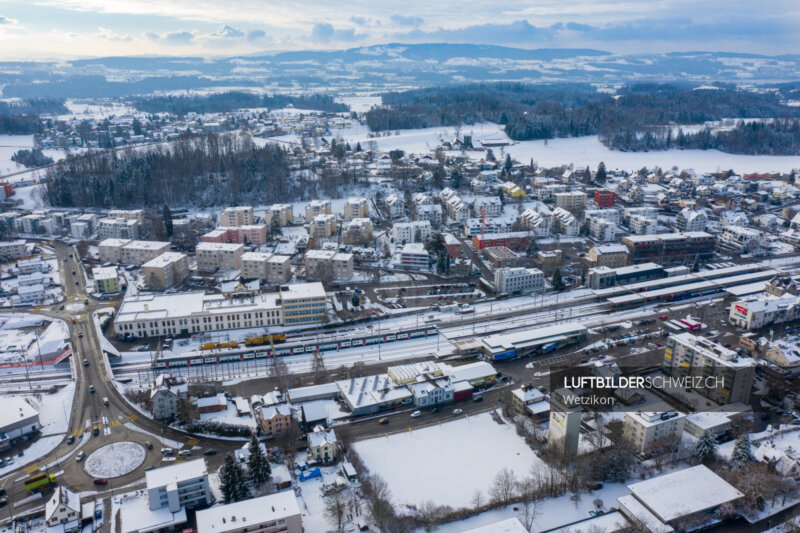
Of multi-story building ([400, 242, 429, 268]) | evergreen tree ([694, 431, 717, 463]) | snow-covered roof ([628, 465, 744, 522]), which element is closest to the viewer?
snow-covered roof ([628, 465, 744, 522])

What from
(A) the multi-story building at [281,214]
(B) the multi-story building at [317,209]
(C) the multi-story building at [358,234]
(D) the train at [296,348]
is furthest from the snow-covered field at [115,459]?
(B) the multi-story building at [317,209]

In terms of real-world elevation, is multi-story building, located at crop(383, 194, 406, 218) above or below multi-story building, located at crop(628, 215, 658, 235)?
above

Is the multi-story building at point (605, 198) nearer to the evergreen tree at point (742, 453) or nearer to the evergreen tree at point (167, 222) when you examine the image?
the evergreen tree at point (742, 453)

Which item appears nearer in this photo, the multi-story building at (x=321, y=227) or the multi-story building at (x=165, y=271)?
the multi-story building at (x=165, y=271)

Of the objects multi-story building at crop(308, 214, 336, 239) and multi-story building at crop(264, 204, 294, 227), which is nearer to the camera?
multi-story building at crop(308, 214, 336, 239)

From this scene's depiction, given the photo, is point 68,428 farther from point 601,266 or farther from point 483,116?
point 483,116

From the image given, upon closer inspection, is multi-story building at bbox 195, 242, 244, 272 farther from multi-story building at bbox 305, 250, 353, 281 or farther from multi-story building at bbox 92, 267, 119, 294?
multi-story building at bbox 92, 267, 119, 294

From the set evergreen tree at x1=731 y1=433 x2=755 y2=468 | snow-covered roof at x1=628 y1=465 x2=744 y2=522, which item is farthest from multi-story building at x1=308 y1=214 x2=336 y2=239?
evergreen tree at x1=731 y1=433 x2=755 y2=468
